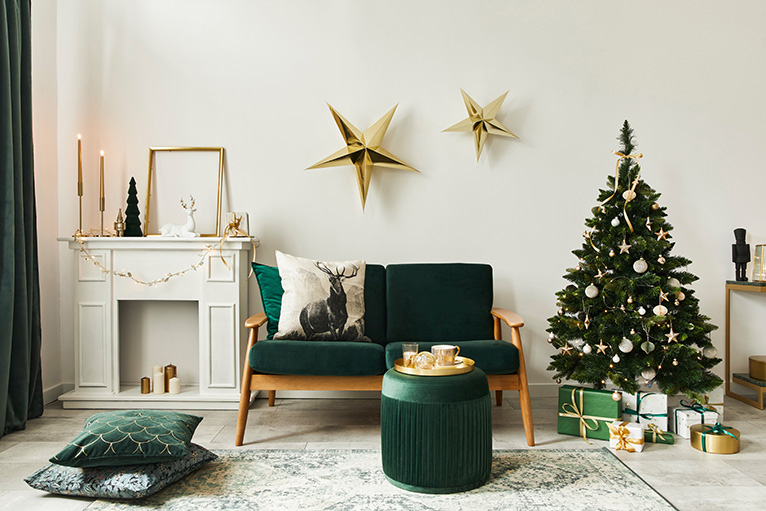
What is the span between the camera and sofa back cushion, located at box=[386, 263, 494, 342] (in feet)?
9.89

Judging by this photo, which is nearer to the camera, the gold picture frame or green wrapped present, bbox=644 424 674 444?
green wrapped present, bbox=644 424 674 444

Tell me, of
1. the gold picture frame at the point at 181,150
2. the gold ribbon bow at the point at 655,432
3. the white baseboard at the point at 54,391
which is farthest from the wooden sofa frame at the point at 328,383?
the white baseboard at the point at 54,391

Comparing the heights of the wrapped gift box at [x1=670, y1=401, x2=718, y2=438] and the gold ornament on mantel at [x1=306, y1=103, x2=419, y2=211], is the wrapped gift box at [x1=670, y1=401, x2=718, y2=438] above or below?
below

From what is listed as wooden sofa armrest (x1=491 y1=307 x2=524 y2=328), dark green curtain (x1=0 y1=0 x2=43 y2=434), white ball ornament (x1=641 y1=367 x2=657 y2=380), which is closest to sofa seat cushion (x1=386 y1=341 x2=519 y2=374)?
wooden sofa armrest (x1=491 y1=307 x2=524 y2=328)

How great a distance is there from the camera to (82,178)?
340 centimetres

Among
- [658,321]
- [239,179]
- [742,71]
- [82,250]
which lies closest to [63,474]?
[82,250]

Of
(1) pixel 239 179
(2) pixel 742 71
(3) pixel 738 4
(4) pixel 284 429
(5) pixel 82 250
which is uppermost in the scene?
(3) pixel 738 4

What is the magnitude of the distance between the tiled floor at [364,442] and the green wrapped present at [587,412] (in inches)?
2.2

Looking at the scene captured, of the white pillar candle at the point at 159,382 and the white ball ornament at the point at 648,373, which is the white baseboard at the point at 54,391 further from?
the white ball ornament at the point at 648,373

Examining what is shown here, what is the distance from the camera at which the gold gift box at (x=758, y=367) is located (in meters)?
3.21

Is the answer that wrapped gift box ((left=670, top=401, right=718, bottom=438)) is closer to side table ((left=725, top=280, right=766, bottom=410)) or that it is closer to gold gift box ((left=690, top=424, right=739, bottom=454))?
gold gift box ((left=690, top=424, right=739, bottom=454))

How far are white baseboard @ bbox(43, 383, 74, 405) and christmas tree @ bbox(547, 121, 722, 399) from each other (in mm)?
2891

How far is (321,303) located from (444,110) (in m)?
1.47

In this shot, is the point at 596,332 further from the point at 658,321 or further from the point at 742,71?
the point at 742,71
